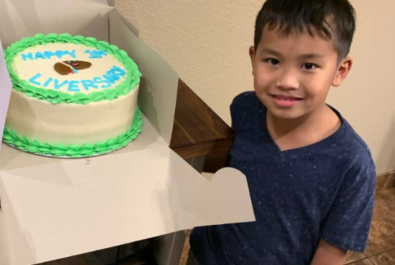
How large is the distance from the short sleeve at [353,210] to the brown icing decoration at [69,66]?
1.53 ft

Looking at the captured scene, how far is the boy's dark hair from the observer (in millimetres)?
702

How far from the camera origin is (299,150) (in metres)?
0.80

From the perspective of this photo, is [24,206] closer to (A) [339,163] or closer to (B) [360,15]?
(A) [339,163]

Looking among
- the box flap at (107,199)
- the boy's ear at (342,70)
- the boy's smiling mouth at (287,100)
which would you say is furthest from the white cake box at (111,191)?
the boy's ear at (342,70)

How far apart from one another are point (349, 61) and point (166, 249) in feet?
1.94

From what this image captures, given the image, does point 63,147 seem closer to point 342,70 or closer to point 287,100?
point 287,100

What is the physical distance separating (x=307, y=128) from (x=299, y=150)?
4 cm

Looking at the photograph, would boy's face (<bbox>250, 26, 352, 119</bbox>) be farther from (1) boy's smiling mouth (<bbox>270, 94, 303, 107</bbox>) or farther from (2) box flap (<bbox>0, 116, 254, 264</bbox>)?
(2) box flap (<bbox>0, 116, 254, 264</bbox>)

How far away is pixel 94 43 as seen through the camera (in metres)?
0.77

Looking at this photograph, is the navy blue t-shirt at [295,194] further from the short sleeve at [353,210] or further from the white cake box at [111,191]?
the white cake box at [111,191]

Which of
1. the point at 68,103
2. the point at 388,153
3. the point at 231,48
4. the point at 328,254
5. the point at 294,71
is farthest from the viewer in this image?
the point at 388,153

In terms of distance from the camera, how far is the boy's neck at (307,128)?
798 mm

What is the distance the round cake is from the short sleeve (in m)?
0.37

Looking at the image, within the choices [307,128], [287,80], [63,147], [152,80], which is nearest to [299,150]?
[307,128]
